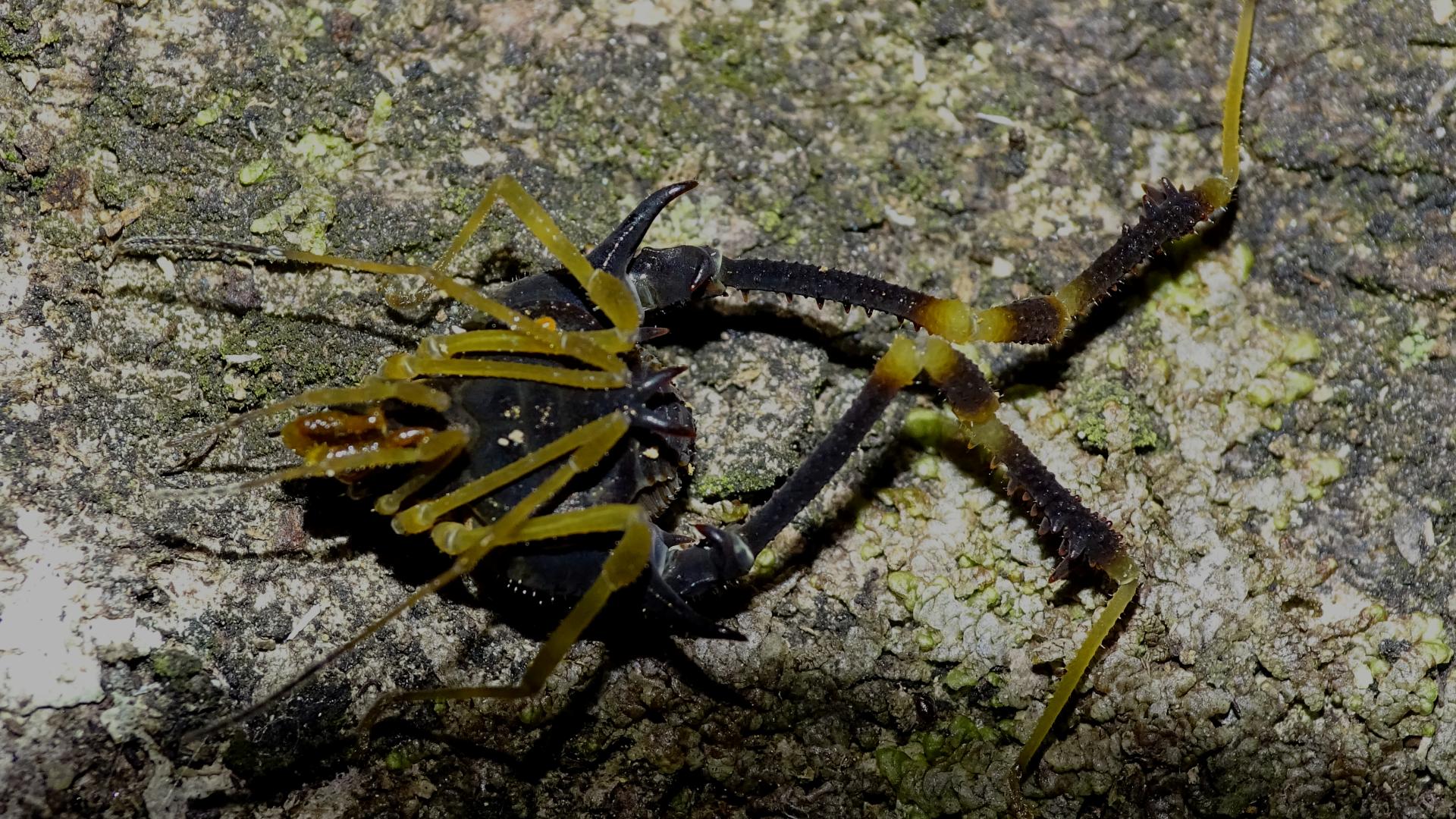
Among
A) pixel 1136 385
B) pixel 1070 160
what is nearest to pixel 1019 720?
pixel 1136 385

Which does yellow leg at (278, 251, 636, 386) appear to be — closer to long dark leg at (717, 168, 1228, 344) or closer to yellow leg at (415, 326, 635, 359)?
yellow leg at (415, 326, 635, 359)

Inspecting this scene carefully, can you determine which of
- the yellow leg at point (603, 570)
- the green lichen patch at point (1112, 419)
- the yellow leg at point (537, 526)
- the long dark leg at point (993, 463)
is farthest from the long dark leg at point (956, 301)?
the yellow leg at point (603, 570)

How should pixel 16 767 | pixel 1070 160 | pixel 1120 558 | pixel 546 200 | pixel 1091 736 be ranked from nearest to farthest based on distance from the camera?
pixel 16 767
pixel 1120 558
pixel 1091 736
pixel 546 200
pixel 1070 160

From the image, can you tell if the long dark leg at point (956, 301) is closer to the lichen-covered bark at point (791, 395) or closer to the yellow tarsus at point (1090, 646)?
the lichen-covered bark at point (791, 395)

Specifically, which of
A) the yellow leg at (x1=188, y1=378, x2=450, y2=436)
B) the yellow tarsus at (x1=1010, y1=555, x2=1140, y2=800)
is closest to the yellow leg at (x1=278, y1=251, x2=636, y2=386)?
the yellow leg at (x1=188, y1=378, x2=450, y2=436)

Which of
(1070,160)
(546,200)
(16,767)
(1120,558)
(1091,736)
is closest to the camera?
(16,767)

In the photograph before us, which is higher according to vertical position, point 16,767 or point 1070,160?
point 1070,160

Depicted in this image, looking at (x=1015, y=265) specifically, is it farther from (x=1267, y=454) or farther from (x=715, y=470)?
(x=715, y=470)
